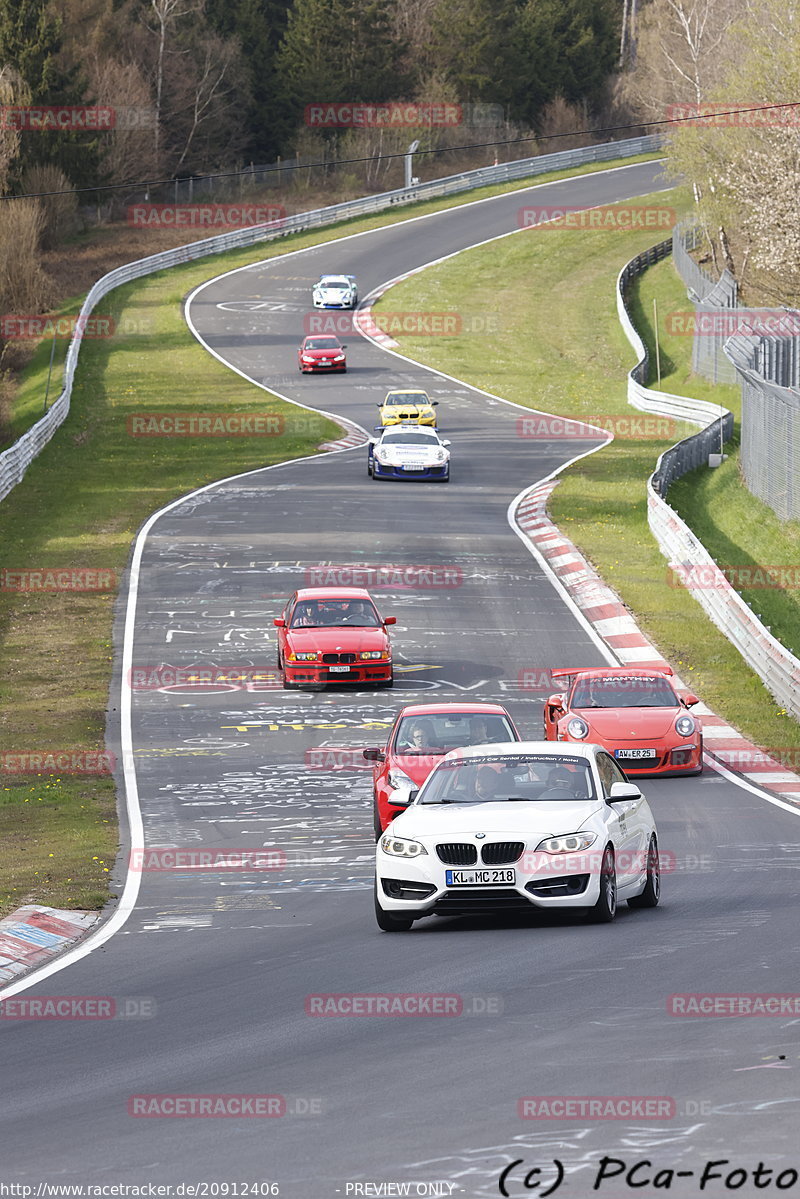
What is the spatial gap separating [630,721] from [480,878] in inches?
365

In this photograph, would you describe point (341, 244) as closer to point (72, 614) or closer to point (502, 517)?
point (502, 517)

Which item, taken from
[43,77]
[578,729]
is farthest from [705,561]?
[43,77]

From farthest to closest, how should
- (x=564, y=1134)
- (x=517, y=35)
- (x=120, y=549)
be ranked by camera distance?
(x=517, y=35)
(x=120, y=549)
(x=564, y=1134)

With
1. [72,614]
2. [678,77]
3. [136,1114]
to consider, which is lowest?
[72,614]

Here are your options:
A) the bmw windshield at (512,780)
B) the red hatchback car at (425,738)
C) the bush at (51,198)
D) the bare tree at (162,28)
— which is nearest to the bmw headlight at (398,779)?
the red hatchback car at (425,738)

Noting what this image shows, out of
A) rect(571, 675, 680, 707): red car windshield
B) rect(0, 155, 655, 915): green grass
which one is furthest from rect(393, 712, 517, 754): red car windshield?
rect(571, 675, 680, 707): red car windshield

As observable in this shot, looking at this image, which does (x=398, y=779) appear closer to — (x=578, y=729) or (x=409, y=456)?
(x=578, y=729)

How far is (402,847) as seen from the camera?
1326cm

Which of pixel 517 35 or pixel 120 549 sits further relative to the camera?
pixel 517 35

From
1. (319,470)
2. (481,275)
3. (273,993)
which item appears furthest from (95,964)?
(481,275)

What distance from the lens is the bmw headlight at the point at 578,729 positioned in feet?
70.6

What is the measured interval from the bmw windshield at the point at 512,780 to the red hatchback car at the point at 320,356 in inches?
2020

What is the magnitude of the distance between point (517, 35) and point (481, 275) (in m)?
37.3

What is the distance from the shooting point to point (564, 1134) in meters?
8.01
